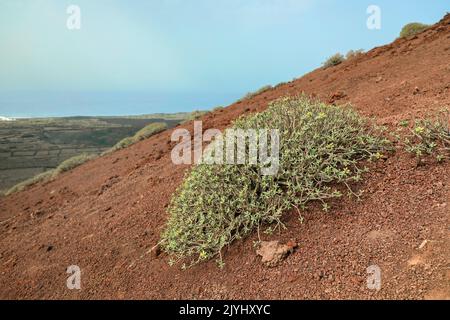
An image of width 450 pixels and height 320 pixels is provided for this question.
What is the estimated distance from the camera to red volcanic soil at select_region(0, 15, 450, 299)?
273 cm

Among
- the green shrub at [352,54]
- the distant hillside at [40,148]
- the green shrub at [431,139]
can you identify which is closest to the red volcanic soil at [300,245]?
the green shrub at [431,139]

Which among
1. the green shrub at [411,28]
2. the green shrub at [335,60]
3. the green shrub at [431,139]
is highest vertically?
the green shrub at [411,28]

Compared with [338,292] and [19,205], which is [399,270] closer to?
[338,292]

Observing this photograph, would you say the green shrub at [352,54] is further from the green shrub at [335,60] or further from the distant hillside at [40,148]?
the distant hillside at [40,148]

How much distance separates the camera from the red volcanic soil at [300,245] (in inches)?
107

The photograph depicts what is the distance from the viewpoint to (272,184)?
348 centimetres

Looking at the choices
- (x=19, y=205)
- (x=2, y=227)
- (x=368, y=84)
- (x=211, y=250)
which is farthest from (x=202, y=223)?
(x=19, y=205)

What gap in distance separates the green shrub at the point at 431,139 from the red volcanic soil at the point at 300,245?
0.11 m

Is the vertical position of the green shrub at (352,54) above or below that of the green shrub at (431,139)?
above

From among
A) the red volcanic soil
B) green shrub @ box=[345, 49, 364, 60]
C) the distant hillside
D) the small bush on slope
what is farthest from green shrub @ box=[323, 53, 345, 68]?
the distant hillside

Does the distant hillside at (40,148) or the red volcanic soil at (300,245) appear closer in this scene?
the red volcanic soil at (300,245)

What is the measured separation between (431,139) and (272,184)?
1.59 metres
